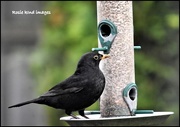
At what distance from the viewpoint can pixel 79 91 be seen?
8.57m

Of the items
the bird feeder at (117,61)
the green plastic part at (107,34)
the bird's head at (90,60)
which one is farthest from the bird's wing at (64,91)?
the green plastic part at (107,34)

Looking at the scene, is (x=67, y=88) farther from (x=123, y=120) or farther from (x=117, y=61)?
(x=117, y=61)

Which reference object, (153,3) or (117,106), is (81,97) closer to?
(117,106)

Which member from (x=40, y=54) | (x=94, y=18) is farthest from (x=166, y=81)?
(x=40, y=54)

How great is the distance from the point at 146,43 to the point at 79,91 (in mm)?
3013

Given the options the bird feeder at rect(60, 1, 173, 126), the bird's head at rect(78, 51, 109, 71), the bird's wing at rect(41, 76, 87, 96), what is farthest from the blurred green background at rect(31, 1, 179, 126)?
the bird's wing at rect(41, 76, 87, 96)

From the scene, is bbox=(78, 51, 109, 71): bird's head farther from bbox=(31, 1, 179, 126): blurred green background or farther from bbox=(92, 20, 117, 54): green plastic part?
bbox=(31, 1, 179, 126): blurred green background

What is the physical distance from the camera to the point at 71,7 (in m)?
12.3

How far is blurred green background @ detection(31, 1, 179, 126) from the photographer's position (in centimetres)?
1136

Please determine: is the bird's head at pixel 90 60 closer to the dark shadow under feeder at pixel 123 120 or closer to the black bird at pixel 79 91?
the black bird at pixel 79 91

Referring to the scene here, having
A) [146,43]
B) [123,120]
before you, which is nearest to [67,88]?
[123,120]

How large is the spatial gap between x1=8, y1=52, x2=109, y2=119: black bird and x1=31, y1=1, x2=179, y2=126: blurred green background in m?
2.68

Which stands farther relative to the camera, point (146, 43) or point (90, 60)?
point (146, 43)

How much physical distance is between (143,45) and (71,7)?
4.48 ft
